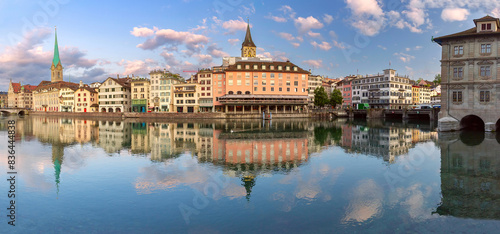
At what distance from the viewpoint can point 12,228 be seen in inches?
416

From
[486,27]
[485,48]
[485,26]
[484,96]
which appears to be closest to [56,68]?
[485,26]

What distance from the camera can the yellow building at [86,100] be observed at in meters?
116

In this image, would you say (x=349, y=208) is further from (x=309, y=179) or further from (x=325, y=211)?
(x=309, y=179)

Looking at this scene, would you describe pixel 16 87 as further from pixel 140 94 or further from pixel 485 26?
pixel 485 26

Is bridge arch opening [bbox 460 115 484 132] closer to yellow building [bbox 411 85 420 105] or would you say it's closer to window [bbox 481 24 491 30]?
window [bbox 481 24 491 30]

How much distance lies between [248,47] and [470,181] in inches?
4341

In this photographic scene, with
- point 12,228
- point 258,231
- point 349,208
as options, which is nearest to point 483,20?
point 349,208

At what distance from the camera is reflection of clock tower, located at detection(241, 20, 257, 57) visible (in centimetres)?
12025

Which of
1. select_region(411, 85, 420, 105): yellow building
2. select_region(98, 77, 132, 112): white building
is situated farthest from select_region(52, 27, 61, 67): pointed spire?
select_region(411, 85, 420, 105): yellow building

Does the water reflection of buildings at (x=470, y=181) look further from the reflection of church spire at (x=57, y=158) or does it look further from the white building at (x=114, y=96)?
the white building at (x=114, y=96)

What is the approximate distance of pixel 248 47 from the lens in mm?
121125

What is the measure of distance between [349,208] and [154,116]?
8332cm

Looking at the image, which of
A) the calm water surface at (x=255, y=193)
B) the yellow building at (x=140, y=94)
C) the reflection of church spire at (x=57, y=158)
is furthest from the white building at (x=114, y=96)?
the calm water surface at (x=255, y=193)

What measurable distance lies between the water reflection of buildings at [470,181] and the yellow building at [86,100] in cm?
11778
